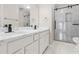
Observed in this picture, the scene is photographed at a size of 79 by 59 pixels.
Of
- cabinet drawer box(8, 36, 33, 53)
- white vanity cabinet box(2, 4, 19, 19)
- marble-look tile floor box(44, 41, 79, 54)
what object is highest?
white vanity cabinet box(2, 4, 19, 19)

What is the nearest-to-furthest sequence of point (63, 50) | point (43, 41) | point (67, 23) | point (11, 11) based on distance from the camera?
point (11, 11) < point (43, 41) < point (63, 50) < point (67, 23)

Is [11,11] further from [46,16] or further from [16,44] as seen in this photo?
[46,16]

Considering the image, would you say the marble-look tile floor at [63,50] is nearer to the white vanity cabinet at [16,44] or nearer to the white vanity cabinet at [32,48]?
the white vanity cabinet at [32,48]

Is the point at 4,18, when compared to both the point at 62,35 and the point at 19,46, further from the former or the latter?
the point at 62,35

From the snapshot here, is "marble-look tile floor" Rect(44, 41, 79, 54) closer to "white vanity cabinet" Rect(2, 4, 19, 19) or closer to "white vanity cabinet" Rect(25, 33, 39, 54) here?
"white vanity cabinet" Rect(25, 33, 39, 54)

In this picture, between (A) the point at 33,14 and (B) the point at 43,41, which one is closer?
(B) the point at 43,41

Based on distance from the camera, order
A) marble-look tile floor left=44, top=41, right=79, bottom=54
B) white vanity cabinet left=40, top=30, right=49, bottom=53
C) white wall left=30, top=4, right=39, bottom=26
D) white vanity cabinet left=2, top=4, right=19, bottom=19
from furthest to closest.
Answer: white wall left=30, top=4, right=39, bottom=26 < marble-look tile floor left=44, top=41, right=79, bottom=54 < white vanity cabinet left=40, top=30, right=49, bottom=53 < white vanity cabinet left=2, top=4, right=19, bottom=19

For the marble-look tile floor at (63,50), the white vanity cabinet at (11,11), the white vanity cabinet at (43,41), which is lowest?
the marble-look tile floor at (63,50)

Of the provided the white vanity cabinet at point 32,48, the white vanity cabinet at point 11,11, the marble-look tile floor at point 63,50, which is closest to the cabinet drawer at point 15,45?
the white vanity cabinet at point 32,48

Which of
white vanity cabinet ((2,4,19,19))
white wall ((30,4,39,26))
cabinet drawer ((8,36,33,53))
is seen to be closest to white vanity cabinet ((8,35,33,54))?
cabinet drawer ((8,36,33,53))

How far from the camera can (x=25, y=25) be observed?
302 centimetres

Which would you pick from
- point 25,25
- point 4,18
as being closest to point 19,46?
point 4,18

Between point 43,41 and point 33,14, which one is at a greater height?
point 33,14

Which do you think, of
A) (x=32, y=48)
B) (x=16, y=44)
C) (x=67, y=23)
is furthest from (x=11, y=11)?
(x=67, y=23)
